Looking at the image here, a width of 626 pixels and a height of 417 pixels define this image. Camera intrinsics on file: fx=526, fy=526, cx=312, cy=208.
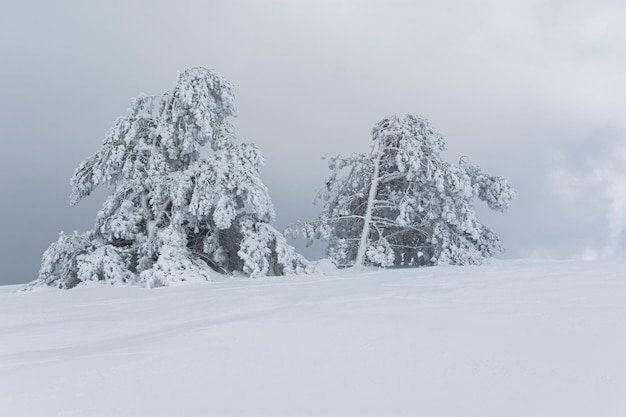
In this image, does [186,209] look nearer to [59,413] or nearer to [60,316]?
[60,316]

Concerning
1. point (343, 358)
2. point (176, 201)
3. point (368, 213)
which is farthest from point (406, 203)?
point (343, 358)

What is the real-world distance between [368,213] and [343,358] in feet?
42.0

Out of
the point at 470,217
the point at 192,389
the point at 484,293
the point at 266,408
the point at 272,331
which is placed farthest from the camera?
the point at 470,217

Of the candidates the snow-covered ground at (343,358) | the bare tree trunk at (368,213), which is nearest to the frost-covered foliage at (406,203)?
the bare tree trunk at (368,213)

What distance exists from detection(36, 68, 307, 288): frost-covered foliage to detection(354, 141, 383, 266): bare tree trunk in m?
3.18

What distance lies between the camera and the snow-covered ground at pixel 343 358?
255 cm

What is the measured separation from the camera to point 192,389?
9.29 ft

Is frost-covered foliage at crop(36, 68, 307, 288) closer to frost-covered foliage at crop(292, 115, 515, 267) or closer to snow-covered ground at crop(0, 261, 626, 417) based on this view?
frost-covered foliage at crop(292, 115, 515, 267)

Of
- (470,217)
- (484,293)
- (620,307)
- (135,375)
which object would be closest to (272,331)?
(135,375)

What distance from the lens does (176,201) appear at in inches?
470

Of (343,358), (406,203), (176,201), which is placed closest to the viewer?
(343,358)

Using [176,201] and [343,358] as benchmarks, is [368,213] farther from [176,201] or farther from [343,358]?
[343,358]

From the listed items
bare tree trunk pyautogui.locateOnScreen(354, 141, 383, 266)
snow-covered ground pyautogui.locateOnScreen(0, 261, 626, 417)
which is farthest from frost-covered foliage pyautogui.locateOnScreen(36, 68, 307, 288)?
snow-covered ground pyautogui.locateOnScreen(0, 261, 626, 417)

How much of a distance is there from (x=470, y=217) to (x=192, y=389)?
13523 mm
